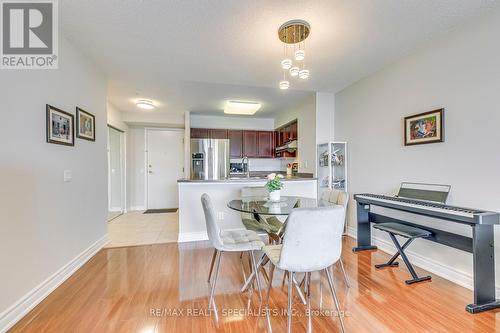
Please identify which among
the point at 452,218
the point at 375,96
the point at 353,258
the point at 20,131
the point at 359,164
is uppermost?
the point at 375,96

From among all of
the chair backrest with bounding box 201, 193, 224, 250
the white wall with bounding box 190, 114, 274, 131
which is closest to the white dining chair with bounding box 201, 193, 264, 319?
the chair backrest with bounding box 201, 193, 224, 250

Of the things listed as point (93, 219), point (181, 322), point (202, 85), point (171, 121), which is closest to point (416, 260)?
point (181, 322)

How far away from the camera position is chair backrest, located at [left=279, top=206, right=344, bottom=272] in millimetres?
1388

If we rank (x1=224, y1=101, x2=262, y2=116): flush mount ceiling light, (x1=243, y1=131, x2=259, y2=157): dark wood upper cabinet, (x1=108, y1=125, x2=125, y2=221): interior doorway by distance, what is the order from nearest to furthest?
1. (x1=224, y1=101, x2=262, y2=116): flush mount ceiling light
2. (x1=108, y1=125, x2=125, y2=221): interior doorway
3. (x1=243, y1=131, x2=259, y2=157): dark wood upper cabinet

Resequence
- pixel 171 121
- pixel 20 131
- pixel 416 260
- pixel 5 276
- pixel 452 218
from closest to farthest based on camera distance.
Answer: pixel 5 276
pixel 20 131
pixel 452 218
pixel 416 260
pixel 171 121

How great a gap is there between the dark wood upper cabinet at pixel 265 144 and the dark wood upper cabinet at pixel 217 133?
0.91m

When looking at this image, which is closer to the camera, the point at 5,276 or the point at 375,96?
the point at 5,276

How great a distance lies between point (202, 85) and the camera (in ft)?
11.7

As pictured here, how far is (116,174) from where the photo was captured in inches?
Result: 210

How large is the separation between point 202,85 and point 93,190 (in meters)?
2.19

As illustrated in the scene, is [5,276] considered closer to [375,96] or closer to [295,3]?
[295,3]

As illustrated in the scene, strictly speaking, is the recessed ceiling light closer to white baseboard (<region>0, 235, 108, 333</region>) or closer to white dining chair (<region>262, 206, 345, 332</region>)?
white baseboard (<region>0, 235, 108, 333</region>)

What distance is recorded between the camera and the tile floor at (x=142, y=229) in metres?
3.41

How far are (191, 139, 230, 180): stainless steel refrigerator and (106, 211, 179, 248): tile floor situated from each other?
1183 mm
